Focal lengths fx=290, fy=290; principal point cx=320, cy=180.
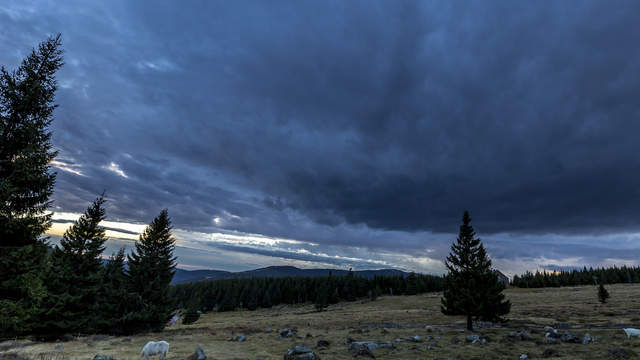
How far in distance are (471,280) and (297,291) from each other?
11453 cm

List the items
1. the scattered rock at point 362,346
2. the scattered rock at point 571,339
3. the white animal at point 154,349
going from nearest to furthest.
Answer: the white animal at point 154,349
the scattered rock at point 362,346
the scattered rock at point 571,339

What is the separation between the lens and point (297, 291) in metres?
139

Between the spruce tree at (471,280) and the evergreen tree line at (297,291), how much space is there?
96.3m

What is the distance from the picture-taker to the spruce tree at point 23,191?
1419 cm

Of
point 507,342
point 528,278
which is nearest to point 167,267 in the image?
point 507,342

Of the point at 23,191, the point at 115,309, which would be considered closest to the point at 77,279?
the point at 115,309

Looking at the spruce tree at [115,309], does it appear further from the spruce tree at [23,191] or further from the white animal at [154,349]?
the spruce tree at [23,191]

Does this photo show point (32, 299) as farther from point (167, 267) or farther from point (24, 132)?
point (167, 267)

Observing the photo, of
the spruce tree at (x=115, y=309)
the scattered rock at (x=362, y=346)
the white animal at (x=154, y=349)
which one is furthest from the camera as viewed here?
the spruce tree at (x=115, y=309)

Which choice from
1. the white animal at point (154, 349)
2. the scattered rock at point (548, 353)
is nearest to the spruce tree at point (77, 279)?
the white animal at point (154, 349)

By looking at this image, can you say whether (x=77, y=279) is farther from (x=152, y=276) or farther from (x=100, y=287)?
(x=152, y=276)

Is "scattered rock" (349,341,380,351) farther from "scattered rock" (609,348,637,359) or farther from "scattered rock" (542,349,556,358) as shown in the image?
"scattered rock" (609,348,637,359)

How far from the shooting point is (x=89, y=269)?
1258 inches

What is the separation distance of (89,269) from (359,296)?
121566mm
